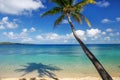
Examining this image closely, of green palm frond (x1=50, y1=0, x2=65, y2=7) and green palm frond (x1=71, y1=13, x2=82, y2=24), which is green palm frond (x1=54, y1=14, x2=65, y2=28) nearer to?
green palm frond (x1=50, y1=0, x2=65, y2=7)

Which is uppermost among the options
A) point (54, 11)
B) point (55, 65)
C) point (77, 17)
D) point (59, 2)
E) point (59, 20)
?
point (59, 2)

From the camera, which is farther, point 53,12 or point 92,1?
point 53,12

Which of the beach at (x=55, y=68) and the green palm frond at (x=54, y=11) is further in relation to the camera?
the beach at (x=55, y=68)

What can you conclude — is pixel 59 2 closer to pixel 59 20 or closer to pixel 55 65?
pixel 59 20

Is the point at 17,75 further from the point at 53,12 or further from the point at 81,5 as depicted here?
the point at 81,5

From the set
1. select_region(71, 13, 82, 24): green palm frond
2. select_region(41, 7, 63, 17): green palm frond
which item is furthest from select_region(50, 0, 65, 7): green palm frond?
select_region(71, 13, 82, 24): green palm frond

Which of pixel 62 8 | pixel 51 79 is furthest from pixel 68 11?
pixel 51 79

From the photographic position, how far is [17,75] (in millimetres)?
18547

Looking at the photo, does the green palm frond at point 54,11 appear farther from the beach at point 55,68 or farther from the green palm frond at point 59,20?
the beach at point 55,68

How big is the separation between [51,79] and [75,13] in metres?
5.52

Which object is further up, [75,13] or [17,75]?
[75,13]

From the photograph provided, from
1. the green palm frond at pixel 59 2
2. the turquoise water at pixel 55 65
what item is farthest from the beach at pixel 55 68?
the green palm frond at pixel 59 2

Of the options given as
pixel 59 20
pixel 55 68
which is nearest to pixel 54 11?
pixel 59 20

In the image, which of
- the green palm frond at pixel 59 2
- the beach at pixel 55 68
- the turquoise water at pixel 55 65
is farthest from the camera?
the turquoise water at pixel 55 65
